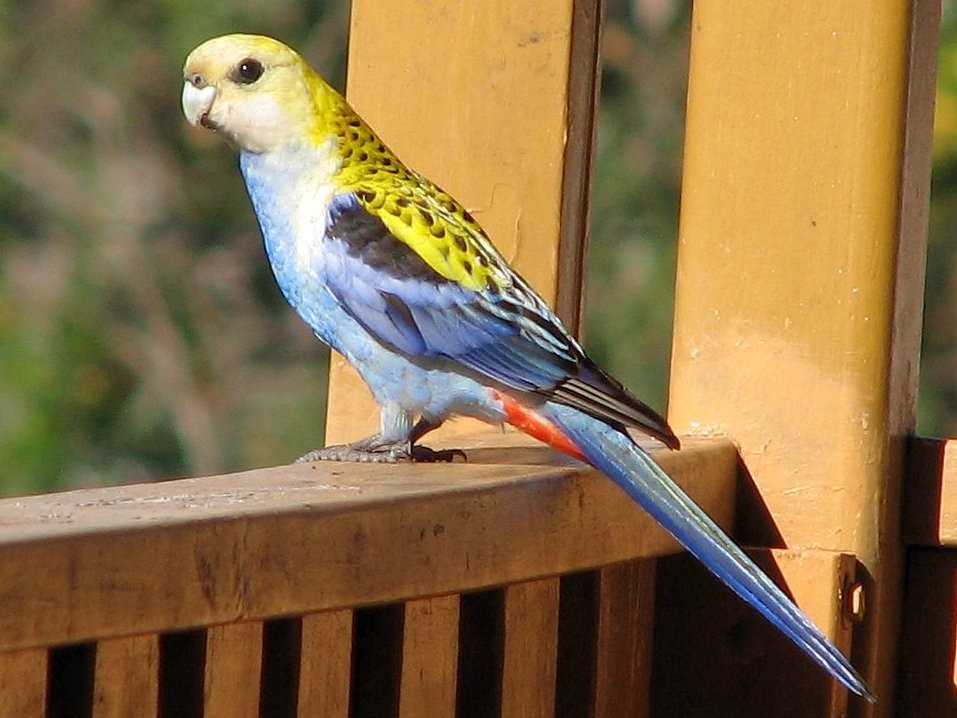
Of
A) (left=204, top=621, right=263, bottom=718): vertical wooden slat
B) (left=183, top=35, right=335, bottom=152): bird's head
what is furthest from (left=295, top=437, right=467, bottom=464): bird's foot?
(left=204, top=621, right=263, bottom=718): vertical wooden slat

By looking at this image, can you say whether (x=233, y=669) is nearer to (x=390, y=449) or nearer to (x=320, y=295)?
(x=390, y=449)

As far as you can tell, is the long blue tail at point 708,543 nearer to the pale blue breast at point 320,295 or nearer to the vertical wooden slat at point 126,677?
the pale blue breast at point 320,295

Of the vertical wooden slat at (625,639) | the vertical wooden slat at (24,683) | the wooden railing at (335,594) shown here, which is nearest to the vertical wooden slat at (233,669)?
the wooden railing at (335,594)

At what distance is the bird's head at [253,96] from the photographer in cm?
294

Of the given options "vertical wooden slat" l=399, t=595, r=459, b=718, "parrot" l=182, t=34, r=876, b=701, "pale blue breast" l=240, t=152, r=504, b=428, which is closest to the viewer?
"vertical wooden slat" l=399, t=595, r=459, b=718

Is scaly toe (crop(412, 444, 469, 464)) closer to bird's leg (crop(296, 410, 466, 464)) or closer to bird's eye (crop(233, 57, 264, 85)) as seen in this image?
bird's leg (crop(296, 410, 466, 464))

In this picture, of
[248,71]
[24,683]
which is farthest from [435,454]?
[24,683]

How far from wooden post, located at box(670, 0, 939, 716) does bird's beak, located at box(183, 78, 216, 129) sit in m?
0.85

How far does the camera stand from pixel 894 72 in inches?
93.4

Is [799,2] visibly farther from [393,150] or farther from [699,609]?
[699,609]

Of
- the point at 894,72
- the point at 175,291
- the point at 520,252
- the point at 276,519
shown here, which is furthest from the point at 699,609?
the point at 175,291

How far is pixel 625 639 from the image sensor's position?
88.4 inches

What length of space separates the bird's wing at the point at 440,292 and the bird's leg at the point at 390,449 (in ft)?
0.46

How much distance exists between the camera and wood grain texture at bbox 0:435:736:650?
132cm
